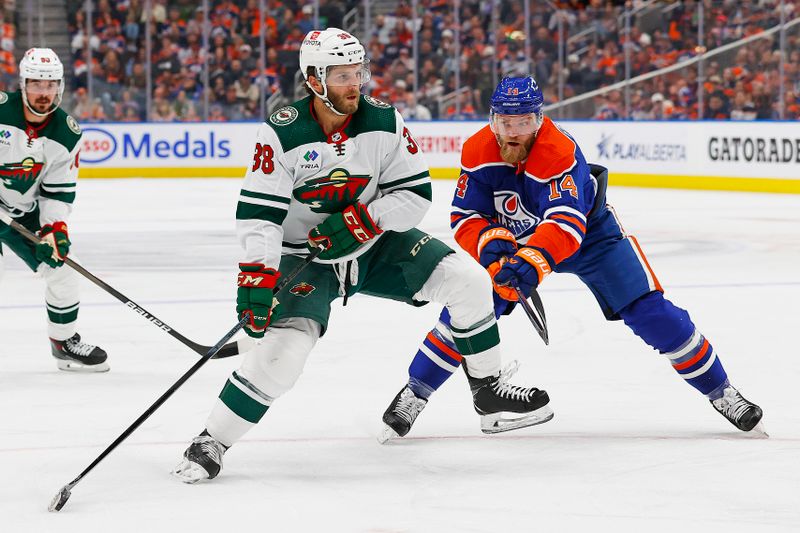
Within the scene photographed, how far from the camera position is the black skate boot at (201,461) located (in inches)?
123

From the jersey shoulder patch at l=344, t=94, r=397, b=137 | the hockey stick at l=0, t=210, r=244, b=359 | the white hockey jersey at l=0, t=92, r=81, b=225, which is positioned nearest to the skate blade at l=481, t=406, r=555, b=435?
the jersey shoulder patch at l=344, t=94, r=397, b=137

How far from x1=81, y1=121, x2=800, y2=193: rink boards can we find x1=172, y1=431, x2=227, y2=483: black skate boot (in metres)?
10.1

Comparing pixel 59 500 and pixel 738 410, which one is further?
pixel 738 410

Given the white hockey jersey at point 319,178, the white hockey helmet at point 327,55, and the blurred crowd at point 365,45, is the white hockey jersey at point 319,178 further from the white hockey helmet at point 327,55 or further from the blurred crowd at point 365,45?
the blurred crowd at point 365,45

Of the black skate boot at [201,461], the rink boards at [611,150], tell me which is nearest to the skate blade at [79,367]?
the black skate boot at [201,461]

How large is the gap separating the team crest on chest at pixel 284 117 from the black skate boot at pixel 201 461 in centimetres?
80

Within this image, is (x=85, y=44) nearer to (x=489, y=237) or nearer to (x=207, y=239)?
(x=207, y=239)

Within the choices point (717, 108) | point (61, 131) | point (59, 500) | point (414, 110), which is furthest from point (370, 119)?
point (414, 110)

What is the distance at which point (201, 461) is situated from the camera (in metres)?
3.14

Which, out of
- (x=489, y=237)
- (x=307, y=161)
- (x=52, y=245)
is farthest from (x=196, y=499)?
(x=52, y=245)

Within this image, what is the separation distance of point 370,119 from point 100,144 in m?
12.4

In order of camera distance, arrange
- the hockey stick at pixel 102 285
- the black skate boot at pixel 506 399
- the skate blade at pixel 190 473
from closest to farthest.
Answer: the skate blade at pixel 190 473 → the black skate boot at pixel 506 399 → the hockey stick at pixel 102 285

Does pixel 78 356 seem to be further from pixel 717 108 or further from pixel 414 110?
pixel 414 110

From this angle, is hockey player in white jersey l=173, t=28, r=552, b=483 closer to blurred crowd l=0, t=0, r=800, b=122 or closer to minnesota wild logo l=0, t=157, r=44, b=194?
minnesota wild logo l=0, t=157, r=44, b=194
